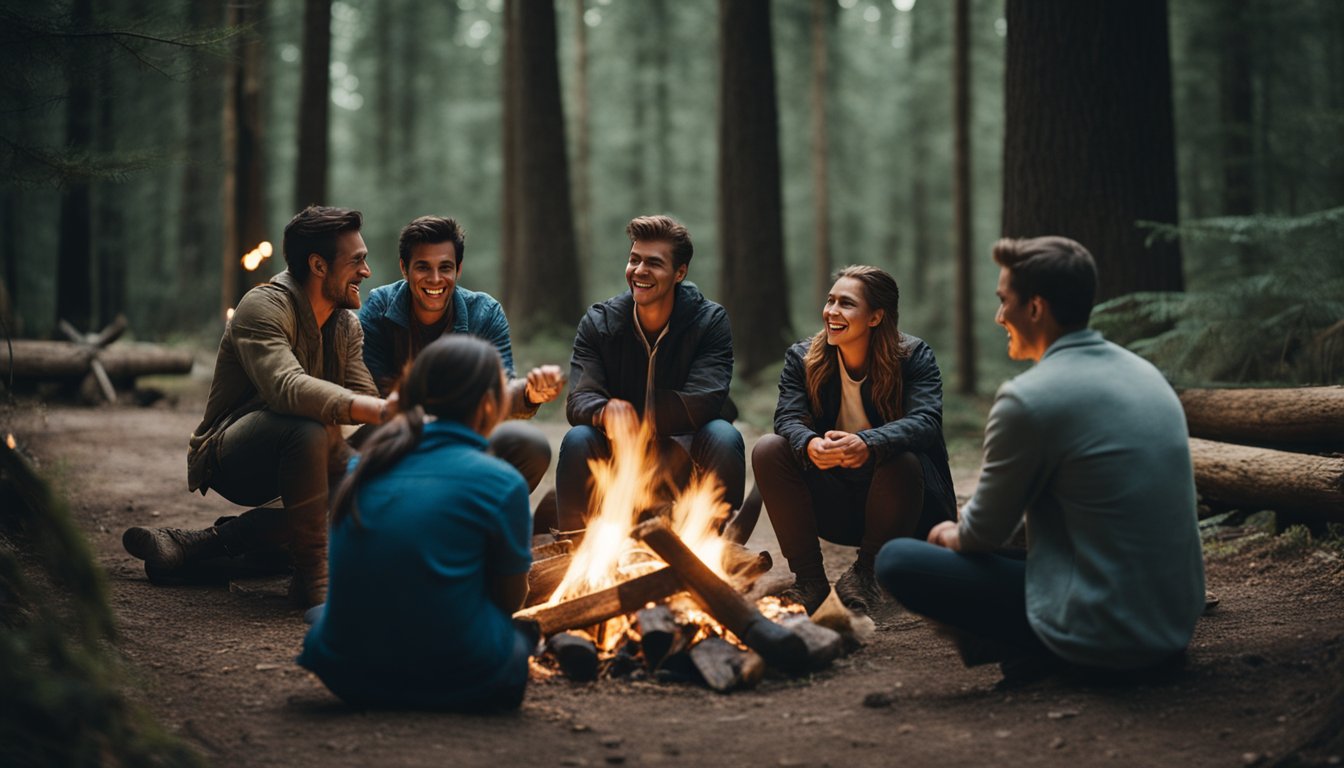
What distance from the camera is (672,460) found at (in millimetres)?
5391

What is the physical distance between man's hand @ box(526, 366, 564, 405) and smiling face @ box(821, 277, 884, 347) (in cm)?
130

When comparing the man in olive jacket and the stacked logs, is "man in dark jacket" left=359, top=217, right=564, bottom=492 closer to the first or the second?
the man in olive jacket

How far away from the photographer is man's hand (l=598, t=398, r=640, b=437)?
5.11 meters

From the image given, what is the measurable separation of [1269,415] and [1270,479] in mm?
514

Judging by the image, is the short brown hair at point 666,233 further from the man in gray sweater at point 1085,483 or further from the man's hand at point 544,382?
the man in gray sweater at point 1085,483

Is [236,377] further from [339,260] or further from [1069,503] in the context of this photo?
[1069,503]

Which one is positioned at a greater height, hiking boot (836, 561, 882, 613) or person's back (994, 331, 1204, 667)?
person's back (994, 331, 1204, 667)

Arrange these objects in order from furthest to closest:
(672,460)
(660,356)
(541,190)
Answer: (541,190), (660,356), (672,460)

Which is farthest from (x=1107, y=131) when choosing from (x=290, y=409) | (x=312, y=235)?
(x=290, y=409)

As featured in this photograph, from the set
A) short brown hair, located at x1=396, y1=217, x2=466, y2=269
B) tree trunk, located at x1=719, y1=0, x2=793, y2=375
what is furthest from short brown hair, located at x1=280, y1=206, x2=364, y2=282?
tree trunk, located at x1=719, y1=0, x2=793, y2=375

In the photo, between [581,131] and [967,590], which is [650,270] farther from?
[581,131]

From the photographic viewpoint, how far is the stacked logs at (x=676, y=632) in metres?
4.06

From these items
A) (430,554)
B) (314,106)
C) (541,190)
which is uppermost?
(314,106)

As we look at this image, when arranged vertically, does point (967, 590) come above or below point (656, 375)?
below
